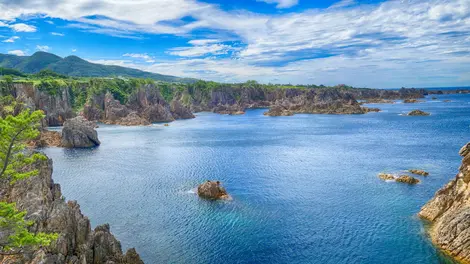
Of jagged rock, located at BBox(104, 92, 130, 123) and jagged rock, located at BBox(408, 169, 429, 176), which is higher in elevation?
jagged rock, located at BBox(104, 92, 130, 123)

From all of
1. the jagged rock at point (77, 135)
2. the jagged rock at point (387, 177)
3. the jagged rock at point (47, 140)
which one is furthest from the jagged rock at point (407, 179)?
the jagged rock at point (47, 140)

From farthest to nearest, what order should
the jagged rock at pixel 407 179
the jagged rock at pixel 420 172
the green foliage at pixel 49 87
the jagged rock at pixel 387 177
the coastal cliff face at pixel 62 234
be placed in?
1. the green foliage at pixel 49 87
2. the jagged rock at pixel 420 172
3. the jagged rock at pixel 387 177
4. the jagged rock at pixel 407 179
5. the coastal cliff face at pixel 62 234

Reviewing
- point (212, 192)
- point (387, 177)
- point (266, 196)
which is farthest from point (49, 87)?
point (387, 177)

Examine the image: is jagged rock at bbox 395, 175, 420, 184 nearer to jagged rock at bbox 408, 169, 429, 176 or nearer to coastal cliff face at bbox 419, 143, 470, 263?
jagged rock at bbox 408, 169, 429, 176

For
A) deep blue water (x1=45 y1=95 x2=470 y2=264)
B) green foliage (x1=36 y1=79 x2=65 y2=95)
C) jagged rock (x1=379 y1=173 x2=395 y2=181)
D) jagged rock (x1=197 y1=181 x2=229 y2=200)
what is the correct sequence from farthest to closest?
1. green foliage (x1=36 y1=79 x2=65 y2=95)
2. jagged rock (x1=379 y1=173 x2=395 y2=181)
3. jagged rock (x1=197 y1=181 x2=229 y2=200)
4. deep blue water (x1=45 y1=95 x2=470 y2=264)

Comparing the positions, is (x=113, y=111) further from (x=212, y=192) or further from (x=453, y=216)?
(x=453, y=216)

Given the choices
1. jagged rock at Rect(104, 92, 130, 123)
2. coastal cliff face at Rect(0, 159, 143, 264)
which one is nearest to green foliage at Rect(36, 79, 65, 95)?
jagged rock at Rect(104, 92, 130, 123)

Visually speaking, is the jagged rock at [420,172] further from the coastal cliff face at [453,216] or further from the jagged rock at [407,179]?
the coastal cliff face at [453,216]

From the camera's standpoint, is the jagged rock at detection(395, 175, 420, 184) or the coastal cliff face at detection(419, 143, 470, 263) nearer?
the coastal cliff face at detection(419, 143, 470, 263)
